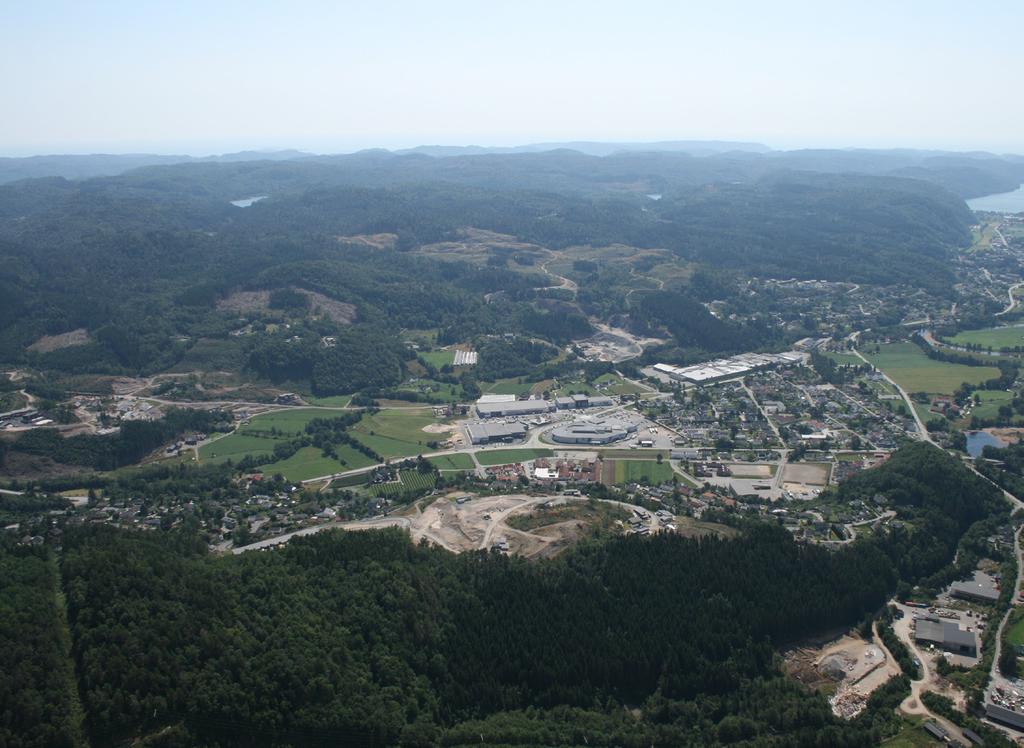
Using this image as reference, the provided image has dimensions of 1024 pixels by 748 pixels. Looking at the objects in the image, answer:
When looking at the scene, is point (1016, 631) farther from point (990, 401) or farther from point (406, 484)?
point (990, 401)

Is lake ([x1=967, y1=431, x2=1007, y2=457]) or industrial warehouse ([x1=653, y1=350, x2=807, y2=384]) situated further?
industrial warehouse ([x1=653, y1=350, x2=807, y2=384])

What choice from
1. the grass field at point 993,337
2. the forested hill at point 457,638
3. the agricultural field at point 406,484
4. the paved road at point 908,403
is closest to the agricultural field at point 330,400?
the agricultural field at point 406,484

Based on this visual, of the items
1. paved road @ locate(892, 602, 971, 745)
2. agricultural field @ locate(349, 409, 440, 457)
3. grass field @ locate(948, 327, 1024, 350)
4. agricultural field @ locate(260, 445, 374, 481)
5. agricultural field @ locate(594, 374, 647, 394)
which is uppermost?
grass field @ locate(948, 327, 1024, 350)

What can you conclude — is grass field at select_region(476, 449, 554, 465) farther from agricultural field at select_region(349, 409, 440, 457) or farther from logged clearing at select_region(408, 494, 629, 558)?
logged clearing at select_region(408, 494, 629, 558)

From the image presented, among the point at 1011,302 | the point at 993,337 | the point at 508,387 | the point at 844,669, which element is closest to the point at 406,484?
the point at 508,387

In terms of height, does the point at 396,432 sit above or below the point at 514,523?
below

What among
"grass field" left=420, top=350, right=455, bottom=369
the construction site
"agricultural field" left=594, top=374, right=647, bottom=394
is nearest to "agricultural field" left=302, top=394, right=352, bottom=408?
"grass field" left=420, top=350, right=455, bottom=369

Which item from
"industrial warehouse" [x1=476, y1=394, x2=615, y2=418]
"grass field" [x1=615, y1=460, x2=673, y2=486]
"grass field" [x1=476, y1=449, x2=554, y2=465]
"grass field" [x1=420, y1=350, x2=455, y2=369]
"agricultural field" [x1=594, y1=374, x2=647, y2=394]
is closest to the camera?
"grass field" [x1=615, y1=460, x2=673, y2=486]
